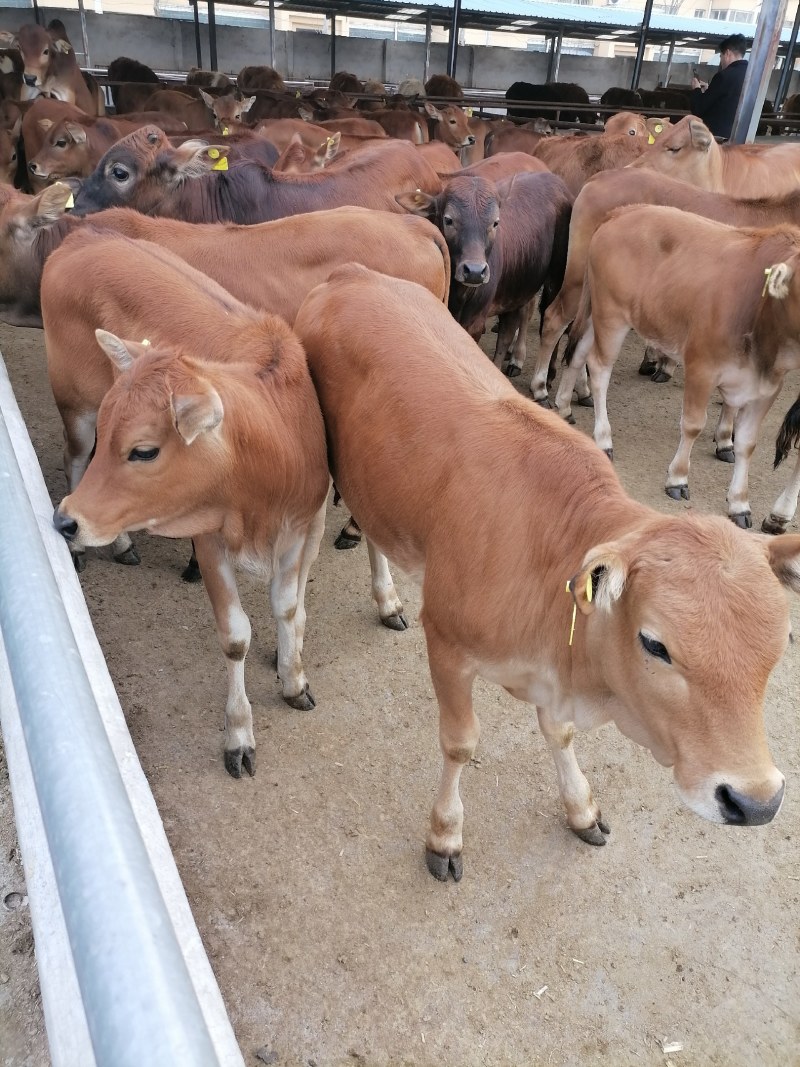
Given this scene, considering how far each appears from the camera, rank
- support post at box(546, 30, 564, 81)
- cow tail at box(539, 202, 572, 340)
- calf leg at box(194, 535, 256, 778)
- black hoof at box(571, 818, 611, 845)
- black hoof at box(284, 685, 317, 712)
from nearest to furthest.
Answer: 1. black hoof at box(571, 818, 611, 845)
2. calf leg at box(194, 535, 256, 778)
3. black hoof at box(284, 685, 317, 712)
4. cow tail at box(539, 202, 572, 340)
5. support post at box(546, 30, 564, 81)

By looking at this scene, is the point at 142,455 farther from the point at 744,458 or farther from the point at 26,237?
the point at 744,458

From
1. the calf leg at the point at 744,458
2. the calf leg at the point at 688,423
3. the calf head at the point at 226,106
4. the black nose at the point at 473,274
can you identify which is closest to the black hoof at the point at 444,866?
the calf leg at the point at 744,458

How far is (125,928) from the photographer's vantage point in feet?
2.70

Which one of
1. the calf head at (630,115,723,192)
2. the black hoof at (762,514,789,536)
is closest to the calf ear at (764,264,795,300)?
the black hoof at (762,514,789,536)

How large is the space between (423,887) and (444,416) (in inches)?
68.9

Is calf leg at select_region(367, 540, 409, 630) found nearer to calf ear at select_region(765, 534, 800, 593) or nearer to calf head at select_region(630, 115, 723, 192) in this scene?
calf ear at select_region(765, 534, 800, 593)

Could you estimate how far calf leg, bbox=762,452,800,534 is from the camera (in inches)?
210

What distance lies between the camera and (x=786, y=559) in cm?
191

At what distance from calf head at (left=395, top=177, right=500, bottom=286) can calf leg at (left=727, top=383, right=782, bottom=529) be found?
215cm

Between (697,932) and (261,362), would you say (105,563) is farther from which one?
(697,932)

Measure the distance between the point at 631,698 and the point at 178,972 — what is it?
1565 mm

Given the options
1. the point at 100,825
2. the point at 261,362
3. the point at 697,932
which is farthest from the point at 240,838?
the point at 100,825

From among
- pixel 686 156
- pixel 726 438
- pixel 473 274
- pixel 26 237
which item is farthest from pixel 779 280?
pixel 26 237

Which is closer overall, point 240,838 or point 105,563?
point 240,838
